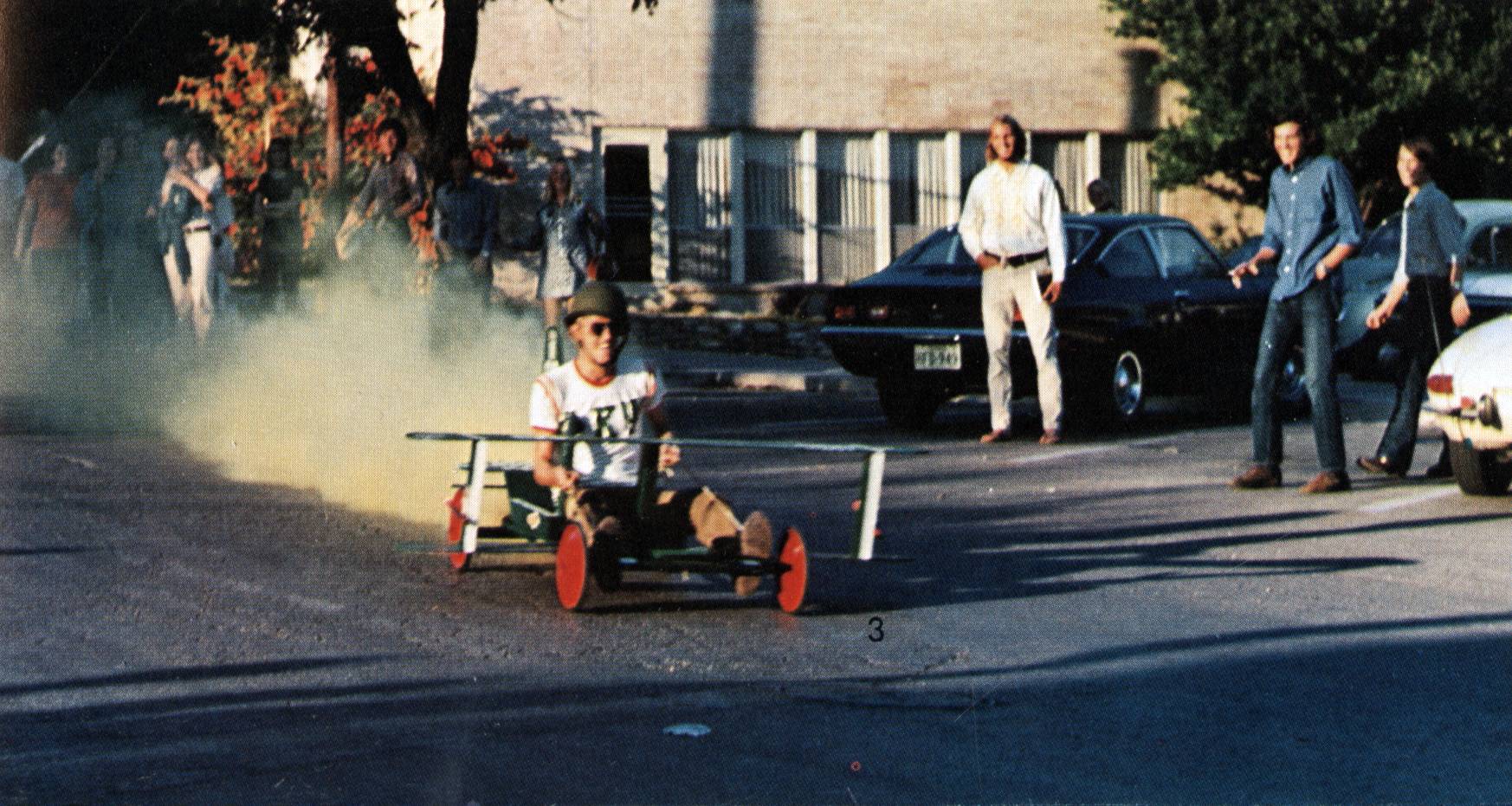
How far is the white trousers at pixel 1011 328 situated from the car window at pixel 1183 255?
6.05 feet

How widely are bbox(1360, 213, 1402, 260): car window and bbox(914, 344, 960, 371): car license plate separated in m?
6.65

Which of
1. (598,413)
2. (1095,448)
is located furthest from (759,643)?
(1095,448)

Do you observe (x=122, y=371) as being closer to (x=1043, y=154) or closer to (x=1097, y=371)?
(x=1097, y=371)

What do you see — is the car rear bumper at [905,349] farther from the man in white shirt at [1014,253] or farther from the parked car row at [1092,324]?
the man in white shirt at [1014,253]

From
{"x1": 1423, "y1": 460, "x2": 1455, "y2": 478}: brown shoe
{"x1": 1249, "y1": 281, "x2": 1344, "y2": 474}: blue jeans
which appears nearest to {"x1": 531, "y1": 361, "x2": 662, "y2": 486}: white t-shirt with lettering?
{"x1": 1249, "y1": 281, "x2": 1344, "y2": 474}: blue jeans

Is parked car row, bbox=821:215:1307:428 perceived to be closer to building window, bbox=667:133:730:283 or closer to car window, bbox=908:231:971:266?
car window, bbox=908:231:971:266

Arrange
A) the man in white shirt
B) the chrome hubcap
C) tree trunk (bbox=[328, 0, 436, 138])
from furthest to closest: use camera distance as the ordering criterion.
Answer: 1. tree trunk (bbox=[328, 0, 436, 138])
2. the chrome hubcap
3. the man in white shirt

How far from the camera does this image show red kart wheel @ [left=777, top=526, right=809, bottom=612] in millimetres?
7941

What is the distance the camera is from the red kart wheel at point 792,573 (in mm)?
7941

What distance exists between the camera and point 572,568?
7992 mm

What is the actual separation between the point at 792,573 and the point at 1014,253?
6313 mm

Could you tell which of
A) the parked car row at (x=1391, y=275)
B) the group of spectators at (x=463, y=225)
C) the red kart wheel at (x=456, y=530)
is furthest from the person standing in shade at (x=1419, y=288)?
the parked car row at (x=1391, y=275)

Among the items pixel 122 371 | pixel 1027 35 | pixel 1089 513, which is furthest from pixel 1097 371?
pixel 1027 35

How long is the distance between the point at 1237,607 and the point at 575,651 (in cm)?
242
